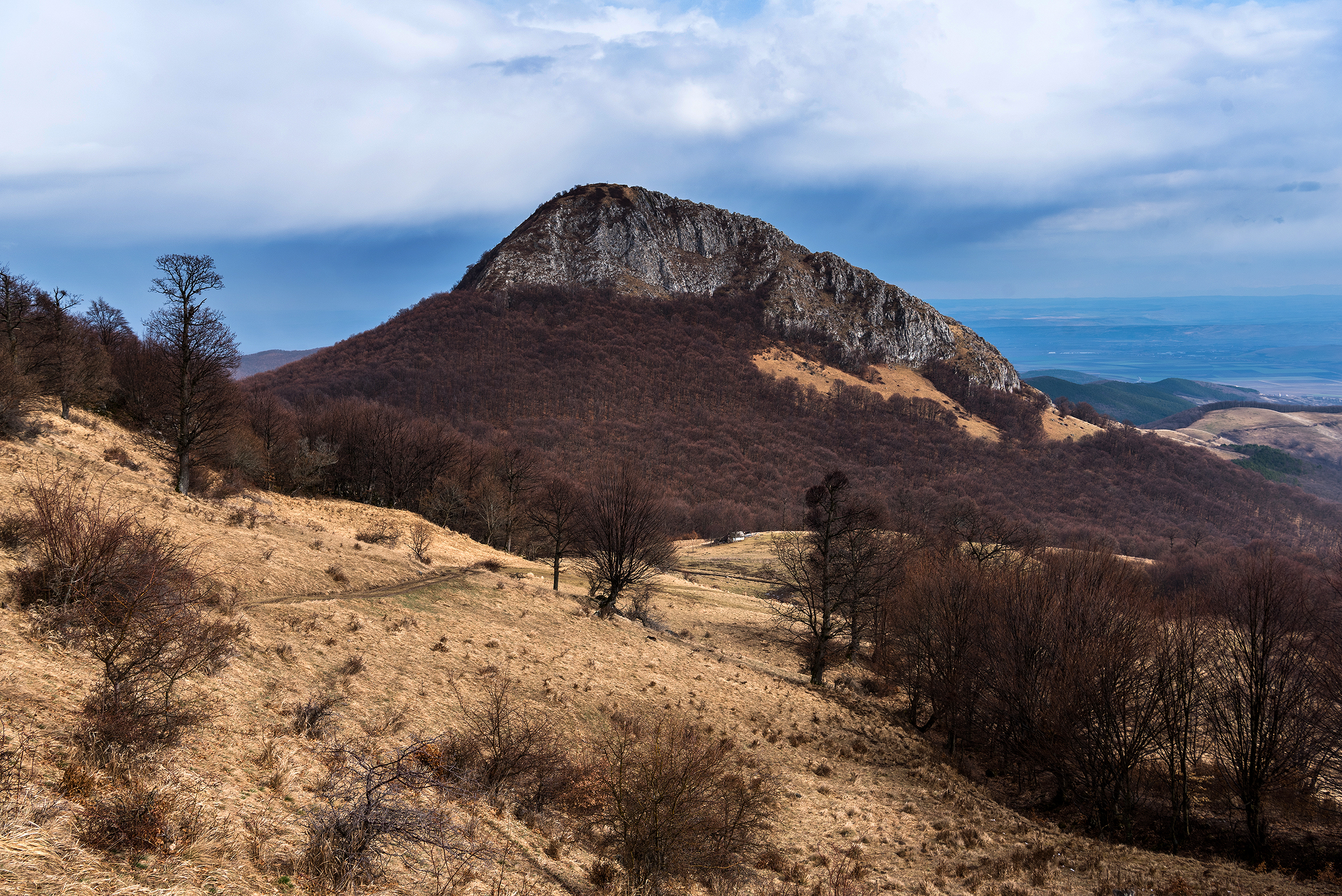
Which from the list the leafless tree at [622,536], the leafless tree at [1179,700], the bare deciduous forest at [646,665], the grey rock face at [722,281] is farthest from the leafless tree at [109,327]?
the grey rock face at [722,281]

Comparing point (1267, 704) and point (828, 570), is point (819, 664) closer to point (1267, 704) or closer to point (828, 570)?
point (828, 570)

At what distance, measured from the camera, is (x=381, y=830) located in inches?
320

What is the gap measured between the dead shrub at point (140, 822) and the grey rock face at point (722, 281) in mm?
179333

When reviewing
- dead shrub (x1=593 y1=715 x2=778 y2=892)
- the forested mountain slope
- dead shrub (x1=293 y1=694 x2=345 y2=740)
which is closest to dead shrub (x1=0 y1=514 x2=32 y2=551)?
dead shrub (x1=293 y1=694 x2=345 y2=740)

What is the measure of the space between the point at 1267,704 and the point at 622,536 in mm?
26056

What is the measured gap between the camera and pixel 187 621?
10977 millimetres

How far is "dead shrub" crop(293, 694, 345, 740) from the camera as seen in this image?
11828 mm

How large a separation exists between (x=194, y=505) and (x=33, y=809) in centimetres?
2182

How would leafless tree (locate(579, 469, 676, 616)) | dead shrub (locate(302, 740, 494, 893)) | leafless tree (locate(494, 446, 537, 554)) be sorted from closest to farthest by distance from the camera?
dead shrub (locate(302, 740, 494, 893)) < leafless tree (locate(579, 469, 676, 616)) < leafless tree (locate(494, 446, 537, 554))

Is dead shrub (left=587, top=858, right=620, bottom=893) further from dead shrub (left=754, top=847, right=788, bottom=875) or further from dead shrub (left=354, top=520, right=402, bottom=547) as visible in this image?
dead shrub (left=354, top=520, right=402, bottom=547)

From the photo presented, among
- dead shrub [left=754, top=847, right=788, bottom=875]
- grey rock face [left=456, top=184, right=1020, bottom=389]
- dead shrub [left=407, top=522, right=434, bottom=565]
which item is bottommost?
dead shrub [left=754, top=847, right=788, bottom=875]

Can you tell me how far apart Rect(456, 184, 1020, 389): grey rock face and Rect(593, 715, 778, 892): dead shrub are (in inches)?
6915

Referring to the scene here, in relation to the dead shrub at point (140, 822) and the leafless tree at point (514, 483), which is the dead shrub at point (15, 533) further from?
the leafless tree at point (514, 483)

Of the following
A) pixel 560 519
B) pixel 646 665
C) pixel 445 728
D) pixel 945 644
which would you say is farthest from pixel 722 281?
pixel 445 728
